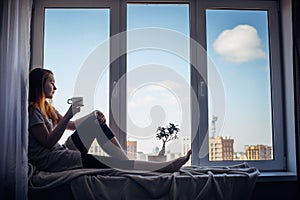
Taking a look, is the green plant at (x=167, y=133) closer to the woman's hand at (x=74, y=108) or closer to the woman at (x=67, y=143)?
the woman at (x=67, y=143)

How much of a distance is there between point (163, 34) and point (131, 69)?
0.34 metres

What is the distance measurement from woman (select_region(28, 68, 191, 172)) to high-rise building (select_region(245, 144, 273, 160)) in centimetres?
62

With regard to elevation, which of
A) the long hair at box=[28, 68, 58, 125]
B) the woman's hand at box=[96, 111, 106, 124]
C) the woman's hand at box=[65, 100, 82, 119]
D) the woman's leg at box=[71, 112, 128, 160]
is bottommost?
the woman's leg at box=[71, 112, 128, 160]

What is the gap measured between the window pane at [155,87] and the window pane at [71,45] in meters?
0.19

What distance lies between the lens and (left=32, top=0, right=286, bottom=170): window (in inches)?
101

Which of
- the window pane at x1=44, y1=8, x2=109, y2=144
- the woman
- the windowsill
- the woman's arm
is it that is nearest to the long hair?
the woman

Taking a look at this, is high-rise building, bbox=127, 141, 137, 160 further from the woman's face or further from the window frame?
the woman's face

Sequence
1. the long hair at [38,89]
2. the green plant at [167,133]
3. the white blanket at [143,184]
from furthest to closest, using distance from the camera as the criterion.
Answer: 1. the green plant at [167,133]
2. the long hair at [38,89]
3. the white blanket at [143,184]

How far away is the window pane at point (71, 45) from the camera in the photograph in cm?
257

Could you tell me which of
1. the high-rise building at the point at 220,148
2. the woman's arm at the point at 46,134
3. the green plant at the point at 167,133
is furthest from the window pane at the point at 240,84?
the woman's arm at the point at 46,134

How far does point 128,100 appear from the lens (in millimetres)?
2576

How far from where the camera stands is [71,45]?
2.62m

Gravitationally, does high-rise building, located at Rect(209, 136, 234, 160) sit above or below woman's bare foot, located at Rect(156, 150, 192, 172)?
above

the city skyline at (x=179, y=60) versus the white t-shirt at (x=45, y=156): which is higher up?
the city skyline at (x=179, y=60)
